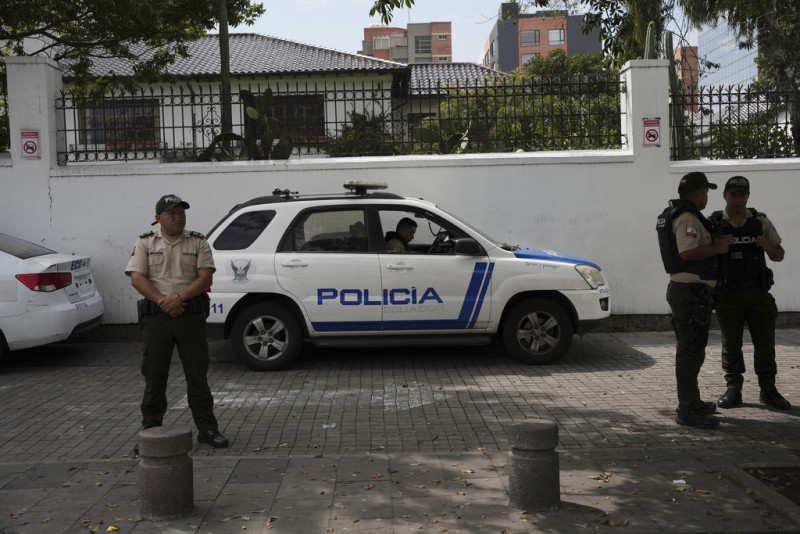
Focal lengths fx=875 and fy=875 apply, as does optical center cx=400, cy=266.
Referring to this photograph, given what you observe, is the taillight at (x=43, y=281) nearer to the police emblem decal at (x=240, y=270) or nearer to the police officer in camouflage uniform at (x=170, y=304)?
the police emblem decal at (x=240, y=270)

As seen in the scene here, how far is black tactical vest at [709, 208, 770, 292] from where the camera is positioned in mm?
7211

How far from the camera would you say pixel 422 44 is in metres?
109

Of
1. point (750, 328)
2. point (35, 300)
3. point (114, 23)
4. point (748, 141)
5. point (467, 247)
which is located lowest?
point (750, 328)

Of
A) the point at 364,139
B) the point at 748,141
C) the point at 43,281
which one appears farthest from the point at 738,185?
the point at 43,281

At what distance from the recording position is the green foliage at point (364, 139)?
1207 cm

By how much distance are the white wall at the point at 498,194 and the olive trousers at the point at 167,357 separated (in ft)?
18.1

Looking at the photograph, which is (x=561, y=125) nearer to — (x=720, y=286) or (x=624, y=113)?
(x=624, y=113)

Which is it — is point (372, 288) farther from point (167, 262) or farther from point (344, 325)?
point (167, 262)

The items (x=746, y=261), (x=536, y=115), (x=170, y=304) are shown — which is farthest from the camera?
(x=536, y=115)

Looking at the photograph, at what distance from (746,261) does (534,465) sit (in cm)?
336

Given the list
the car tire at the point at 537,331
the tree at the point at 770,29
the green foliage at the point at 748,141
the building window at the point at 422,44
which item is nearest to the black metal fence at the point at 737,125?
the green foliage at the point at 748,141

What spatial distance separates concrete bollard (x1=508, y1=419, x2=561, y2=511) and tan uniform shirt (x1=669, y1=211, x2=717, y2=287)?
2.32 m

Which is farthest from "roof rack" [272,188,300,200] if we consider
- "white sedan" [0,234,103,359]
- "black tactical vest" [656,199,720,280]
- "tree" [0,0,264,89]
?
"black tactical vest" [656,199,720,280]

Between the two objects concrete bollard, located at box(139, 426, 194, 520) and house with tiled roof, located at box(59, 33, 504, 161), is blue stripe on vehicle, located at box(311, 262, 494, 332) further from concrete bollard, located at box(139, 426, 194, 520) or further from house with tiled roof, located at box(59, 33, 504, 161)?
concrete bollard, located at box(139, 426, 194, 520)
